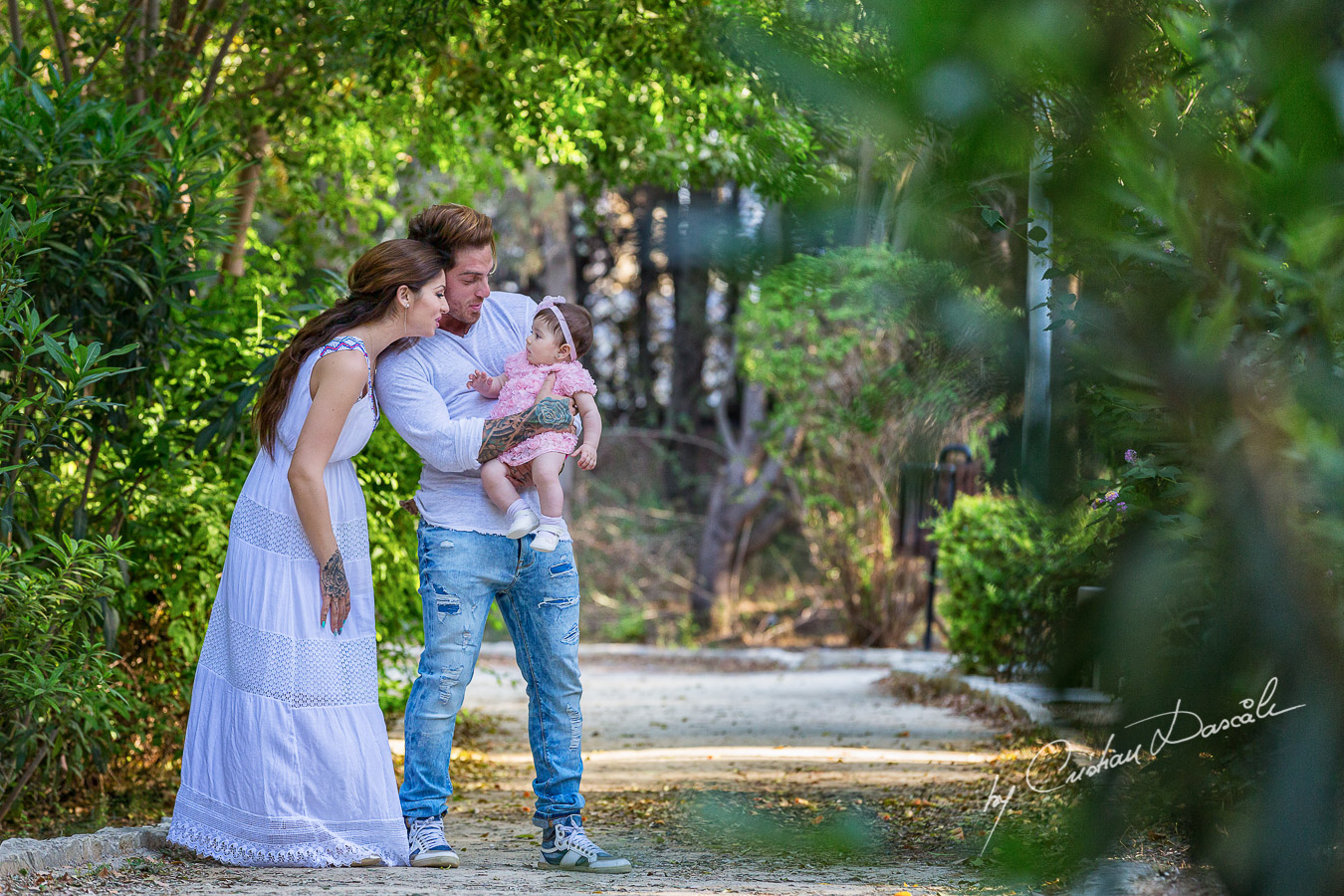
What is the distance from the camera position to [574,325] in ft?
10.0

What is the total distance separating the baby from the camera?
113 inches

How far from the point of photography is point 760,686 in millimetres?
9375

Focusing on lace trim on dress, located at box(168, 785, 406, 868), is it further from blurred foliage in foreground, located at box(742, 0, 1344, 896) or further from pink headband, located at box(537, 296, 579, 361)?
blurred foliage in foreground, located at box(742, 0, 1344, 896)

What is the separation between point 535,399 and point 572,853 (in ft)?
3.66

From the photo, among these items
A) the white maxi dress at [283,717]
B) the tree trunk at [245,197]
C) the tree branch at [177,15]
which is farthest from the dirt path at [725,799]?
the tree branch at [177,15]

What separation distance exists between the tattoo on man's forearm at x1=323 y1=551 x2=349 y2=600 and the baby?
42 cm

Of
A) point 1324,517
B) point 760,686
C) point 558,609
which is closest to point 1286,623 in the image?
point 1324,517

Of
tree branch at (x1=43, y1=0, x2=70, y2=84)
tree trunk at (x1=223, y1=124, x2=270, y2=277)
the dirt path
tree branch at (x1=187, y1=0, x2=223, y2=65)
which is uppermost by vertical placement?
Result: tree branch at (x1=187, y1=0, x2=223, y2=65)

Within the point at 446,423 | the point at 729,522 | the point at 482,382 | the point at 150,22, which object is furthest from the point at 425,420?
the point at 729,522

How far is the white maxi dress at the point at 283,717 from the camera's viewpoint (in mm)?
2836

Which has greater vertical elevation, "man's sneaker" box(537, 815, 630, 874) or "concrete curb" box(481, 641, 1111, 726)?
"man's sneaker" box(537, 815, 630, 874)

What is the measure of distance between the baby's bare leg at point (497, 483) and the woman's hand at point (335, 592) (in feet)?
1.40

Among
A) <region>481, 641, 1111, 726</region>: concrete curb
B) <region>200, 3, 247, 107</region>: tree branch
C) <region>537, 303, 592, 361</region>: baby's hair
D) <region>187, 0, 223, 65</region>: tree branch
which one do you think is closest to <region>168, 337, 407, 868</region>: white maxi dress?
<region>537, 303, 592, 361</region>: baby's hair

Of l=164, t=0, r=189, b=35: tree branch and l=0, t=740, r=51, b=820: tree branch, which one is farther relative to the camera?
l=164, t=0, r=189, b=35: tree branch
